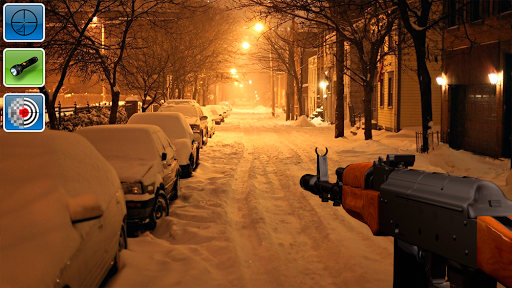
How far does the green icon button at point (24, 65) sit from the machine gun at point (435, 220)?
5498mm

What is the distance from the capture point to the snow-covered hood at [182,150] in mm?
13125

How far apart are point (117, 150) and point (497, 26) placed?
571 inches

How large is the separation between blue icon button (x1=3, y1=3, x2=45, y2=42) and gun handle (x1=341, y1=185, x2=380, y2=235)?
6216 millimetres

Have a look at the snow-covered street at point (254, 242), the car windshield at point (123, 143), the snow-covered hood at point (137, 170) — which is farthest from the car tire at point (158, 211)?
the car windshield at point (123, 143)

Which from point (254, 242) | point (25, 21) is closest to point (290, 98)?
point (25, 21)

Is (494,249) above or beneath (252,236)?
above

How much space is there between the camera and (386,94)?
30.2 metres

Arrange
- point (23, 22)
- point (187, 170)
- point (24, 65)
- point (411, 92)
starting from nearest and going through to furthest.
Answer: point (24, 65), point (23, 22), point (187, 170), point (411, 92)

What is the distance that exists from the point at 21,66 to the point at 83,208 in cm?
398

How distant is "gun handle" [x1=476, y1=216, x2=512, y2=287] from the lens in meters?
2.19

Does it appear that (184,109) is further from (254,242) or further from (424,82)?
(254,242)

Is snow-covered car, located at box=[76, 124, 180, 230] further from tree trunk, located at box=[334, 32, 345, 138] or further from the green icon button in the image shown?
tree trunk, located at box=[334, 32, 345, 138]

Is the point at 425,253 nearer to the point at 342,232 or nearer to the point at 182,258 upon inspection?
the point at 182,258

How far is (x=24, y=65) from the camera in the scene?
24.1ft
